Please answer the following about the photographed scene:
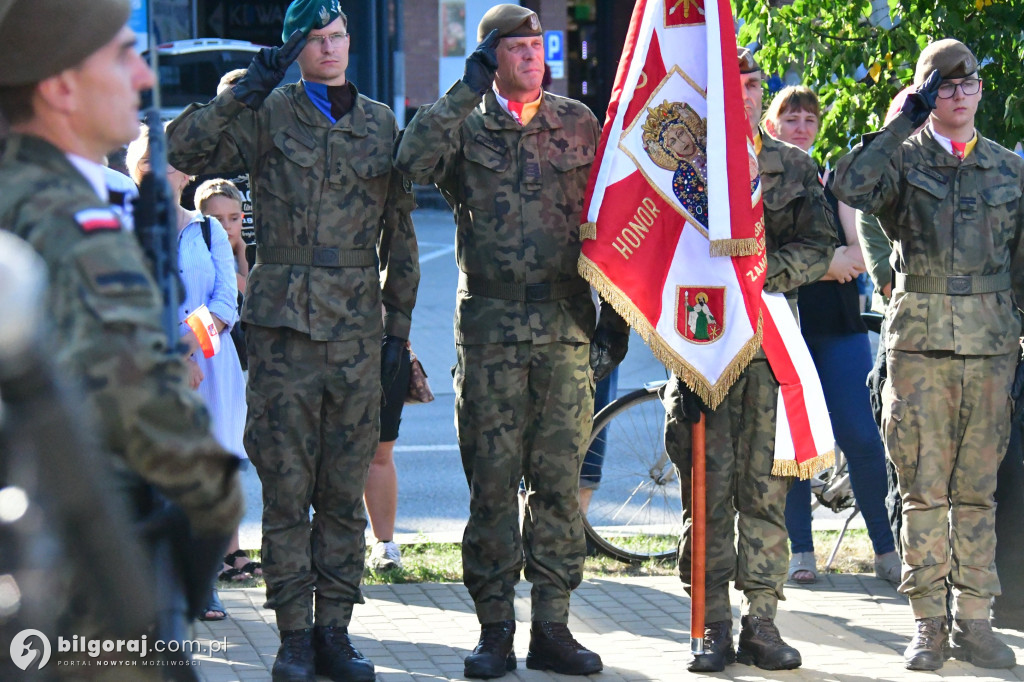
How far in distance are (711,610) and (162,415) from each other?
3609mm

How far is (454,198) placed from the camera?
209 inches

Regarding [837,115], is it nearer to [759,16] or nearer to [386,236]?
[759,16]

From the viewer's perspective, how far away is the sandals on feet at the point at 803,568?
628cm

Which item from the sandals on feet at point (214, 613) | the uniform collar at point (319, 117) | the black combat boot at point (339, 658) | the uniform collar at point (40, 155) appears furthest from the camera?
the sandals on feet at point (214, 613)

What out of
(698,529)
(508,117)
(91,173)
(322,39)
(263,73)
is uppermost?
(322,39)

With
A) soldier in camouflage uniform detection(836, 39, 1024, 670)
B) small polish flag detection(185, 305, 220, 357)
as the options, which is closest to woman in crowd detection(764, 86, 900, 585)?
soldier in camouflage uniform detection(836, 39, 1024, 670)

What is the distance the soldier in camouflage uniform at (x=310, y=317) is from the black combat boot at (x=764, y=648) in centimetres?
139

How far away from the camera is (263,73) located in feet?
15.9

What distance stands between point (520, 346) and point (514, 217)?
1.53ft

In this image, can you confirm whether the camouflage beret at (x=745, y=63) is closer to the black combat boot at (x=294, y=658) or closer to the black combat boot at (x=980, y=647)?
the black combat boot at (x=980, y=647)

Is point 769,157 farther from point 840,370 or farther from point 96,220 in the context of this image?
point 96,220

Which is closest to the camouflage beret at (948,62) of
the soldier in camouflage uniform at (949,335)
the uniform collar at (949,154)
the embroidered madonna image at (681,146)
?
the soldier in camouflage uniform at (949,335)

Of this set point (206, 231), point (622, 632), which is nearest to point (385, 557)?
point (622, 632)

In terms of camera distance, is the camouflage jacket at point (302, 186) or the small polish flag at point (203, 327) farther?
the small polish flag at point (203, 327)
